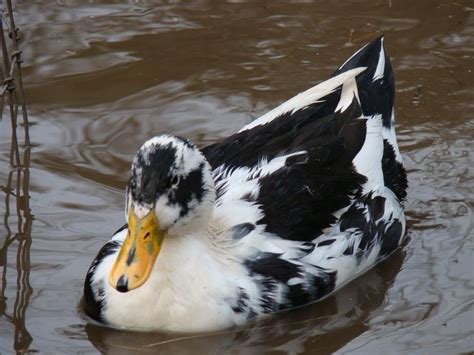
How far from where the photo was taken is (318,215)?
705 centimetres

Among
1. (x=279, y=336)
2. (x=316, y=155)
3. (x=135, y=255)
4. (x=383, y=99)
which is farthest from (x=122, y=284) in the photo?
(x=383, y=99)

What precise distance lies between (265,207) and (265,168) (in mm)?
344

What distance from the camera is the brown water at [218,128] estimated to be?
672 centimetres

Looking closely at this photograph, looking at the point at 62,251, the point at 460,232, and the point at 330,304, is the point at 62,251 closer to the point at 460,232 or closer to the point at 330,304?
the point at 330,304

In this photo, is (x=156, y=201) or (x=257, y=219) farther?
(x=257, y=219)

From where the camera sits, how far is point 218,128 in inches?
349

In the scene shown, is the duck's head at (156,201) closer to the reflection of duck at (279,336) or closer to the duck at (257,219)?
the duck at (257,219)

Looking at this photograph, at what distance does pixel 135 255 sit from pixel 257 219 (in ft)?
2.96

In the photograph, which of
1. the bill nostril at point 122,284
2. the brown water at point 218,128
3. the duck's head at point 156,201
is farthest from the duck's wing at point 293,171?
the bill nostril at point 122,284

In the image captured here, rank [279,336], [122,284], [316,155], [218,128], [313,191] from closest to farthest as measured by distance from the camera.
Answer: [122,284], [279,336], [313,191], [316,155], [218,128]

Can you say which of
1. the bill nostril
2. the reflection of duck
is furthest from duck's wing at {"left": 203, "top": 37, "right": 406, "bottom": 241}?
the bill nostril

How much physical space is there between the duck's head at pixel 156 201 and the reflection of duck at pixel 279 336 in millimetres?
502

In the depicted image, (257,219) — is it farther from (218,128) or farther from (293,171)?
(218,128)

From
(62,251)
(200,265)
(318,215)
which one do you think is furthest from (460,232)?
(62,251)
